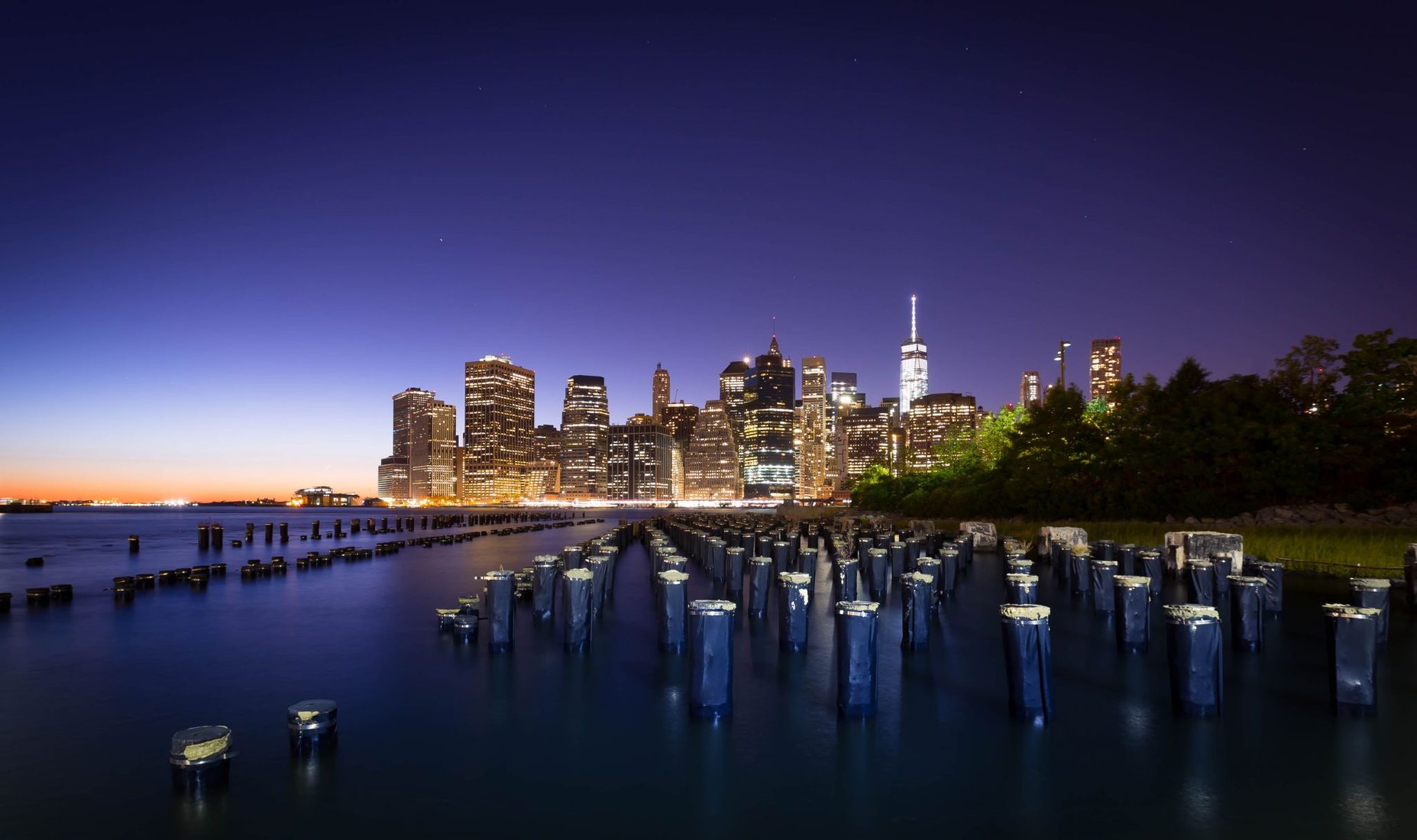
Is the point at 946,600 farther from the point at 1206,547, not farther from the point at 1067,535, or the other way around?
the point at 1067,535

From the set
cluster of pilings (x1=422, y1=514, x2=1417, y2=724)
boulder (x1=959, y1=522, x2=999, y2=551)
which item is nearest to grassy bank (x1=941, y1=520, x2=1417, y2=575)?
cluster of pilings (x1=422, y1=514, x2=1417, y2=724)

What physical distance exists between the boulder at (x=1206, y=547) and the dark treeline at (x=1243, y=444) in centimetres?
1153

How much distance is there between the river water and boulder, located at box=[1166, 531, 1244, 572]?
13.9ft

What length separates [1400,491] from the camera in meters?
25.1

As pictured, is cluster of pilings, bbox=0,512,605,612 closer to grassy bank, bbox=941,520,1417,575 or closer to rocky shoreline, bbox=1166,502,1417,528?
grassy bank, bbox=941,520,1417,575

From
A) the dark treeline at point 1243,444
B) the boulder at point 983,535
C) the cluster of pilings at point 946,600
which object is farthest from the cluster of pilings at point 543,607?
the dark treeline at point 1243,444

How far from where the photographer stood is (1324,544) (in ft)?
64.5

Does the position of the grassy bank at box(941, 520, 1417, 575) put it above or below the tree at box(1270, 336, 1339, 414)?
below

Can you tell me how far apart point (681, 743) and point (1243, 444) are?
97.3 feet

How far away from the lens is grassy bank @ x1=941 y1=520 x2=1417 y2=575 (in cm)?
1812

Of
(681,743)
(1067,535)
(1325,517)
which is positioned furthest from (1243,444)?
(681,743)

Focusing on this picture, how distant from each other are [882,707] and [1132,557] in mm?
11670

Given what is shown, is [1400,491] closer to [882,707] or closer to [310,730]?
[882,707]

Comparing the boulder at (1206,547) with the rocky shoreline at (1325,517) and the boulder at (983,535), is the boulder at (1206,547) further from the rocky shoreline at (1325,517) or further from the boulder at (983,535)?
the boulder at (983,535)
